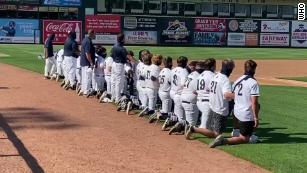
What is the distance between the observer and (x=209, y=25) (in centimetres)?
5834

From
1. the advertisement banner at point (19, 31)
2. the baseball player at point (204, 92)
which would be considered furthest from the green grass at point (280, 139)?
the advertisement banner at point (19, 31)

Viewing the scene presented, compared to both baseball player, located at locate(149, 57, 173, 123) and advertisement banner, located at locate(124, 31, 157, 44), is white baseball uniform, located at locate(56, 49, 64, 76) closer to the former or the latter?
baseball player, located at locate(149, 57, 173, 123)

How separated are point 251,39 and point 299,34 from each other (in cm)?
575

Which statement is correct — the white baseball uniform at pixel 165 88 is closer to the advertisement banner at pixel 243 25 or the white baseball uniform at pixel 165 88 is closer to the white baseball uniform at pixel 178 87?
the white baseball uniform at pixel 178 87

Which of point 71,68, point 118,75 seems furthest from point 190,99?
point 71,68

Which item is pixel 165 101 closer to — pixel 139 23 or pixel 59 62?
pixel 59 62

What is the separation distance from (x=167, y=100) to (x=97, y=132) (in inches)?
75.9

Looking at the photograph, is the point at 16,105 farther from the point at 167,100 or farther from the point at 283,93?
the point at 283,93

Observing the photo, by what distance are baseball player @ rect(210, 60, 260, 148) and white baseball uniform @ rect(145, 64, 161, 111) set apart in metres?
2.89

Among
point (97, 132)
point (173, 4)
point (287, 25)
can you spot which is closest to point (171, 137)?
point (97, 132)

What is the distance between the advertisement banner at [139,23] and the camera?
56156mm

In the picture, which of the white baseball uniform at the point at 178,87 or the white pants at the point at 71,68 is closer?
the white baseball uniform at the point at 178,87

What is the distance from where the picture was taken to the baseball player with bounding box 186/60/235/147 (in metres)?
10.7

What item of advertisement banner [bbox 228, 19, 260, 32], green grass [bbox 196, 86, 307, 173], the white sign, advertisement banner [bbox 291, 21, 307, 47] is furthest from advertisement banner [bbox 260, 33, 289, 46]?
green grass [bbox 196, 86, 307, 173]
